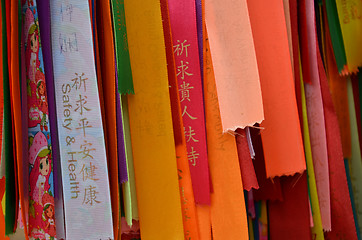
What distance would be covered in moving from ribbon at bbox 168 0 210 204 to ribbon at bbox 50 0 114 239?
9.0 inches

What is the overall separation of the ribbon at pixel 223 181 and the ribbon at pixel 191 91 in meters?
0.02

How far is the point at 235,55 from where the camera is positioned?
2.88ft

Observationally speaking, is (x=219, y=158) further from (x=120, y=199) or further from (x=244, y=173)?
(x=120, y=199)

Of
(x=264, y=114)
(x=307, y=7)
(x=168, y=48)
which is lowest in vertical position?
(x=264, y=114)

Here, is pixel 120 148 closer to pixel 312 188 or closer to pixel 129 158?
pixel 129 158

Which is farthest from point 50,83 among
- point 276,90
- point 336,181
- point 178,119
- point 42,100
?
point 336,181

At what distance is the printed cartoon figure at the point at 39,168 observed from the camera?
65cm

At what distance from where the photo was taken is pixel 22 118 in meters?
0.65

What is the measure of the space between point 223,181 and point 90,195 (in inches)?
11.3

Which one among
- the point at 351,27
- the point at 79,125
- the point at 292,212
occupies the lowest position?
the point at 292,212

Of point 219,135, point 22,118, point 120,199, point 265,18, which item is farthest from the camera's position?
point 265,18

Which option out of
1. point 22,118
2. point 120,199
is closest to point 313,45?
point 120,199

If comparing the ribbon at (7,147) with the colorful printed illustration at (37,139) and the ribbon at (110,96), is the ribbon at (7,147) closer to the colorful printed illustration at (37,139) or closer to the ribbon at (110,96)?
the colorful printed illustration at (37,139)

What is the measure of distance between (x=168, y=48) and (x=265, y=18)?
27cm
